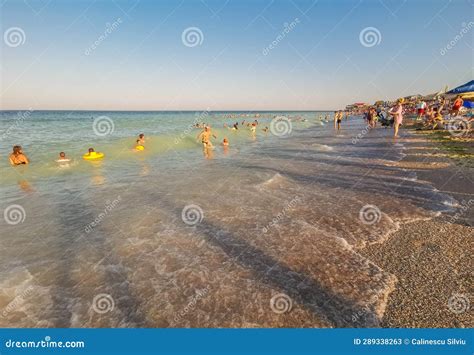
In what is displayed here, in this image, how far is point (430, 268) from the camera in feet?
16.3

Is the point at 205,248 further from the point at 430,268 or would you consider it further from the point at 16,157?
the point at 16,157

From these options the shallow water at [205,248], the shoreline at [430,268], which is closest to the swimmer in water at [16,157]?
the shallow water at [205,248]

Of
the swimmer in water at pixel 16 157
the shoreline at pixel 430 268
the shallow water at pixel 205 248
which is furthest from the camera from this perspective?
the swimmer in water at pixel 16 157

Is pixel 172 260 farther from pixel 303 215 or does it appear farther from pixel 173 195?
pixel 173 195

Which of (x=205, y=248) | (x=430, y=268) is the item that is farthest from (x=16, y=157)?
(x=430, y=268)

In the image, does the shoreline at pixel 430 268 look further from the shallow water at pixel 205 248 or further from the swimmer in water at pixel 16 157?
the swimmer in water at pixel 16 157

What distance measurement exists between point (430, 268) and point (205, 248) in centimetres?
471

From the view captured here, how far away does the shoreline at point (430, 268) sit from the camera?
3965 mm

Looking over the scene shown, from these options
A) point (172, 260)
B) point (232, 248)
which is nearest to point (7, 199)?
point (172, 260)

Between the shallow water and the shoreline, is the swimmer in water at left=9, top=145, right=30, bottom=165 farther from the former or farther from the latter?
the shoreline

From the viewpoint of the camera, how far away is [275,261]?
19.0 ft

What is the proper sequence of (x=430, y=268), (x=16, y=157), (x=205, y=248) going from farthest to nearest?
(x=16, y=157) → (x=205, y=248) → (x=430, y=268)

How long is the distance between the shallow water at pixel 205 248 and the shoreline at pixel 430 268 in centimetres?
26

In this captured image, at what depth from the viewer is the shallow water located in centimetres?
449
